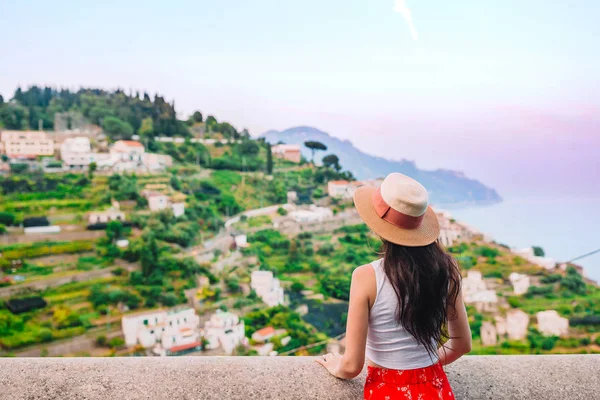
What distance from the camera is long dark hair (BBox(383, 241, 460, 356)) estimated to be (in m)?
0.83

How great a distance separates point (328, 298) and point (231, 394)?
21.9 m

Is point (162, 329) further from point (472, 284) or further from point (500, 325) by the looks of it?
point (500, 325)

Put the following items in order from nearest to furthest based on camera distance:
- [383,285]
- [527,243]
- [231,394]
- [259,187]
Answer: [383,285] < [231,394] < [527,243] < [259,187]

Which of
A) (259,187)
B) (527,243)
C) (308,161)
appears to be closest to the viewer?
(527,243)

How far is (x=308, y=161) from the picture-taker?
1495 inches

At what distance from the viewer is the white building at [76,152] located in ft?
99.8

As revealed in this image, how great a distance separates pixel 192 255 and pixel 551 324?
1647cm

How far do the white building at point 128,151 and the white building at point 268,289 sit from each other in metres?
14.2

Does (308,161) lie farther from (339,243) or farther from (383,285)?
(383,285)

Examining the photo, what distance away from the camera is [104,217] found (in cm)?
2620

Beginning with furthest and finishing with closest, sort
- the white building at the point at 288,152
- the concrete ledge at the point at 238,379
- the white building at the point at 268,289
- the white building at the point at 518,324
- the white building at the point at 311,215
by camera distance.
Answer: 1. the white building at the point at 288,152
2. the white building at the point at 311,215
3. the white building at the point at 268,289
4. the white building at the point at 518,324
5. the concrete ledge at the point at 238,379

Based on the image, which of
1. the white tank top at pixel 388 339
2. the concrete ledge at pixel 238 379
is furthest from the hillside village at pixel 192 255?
the white tank top at pixel 388 339

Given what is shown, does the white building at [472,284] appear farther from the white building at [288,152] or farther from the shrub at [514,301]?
the white building at [288,152]

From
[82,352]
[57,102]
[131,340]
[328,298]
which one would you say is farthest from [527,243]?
[57,102]
